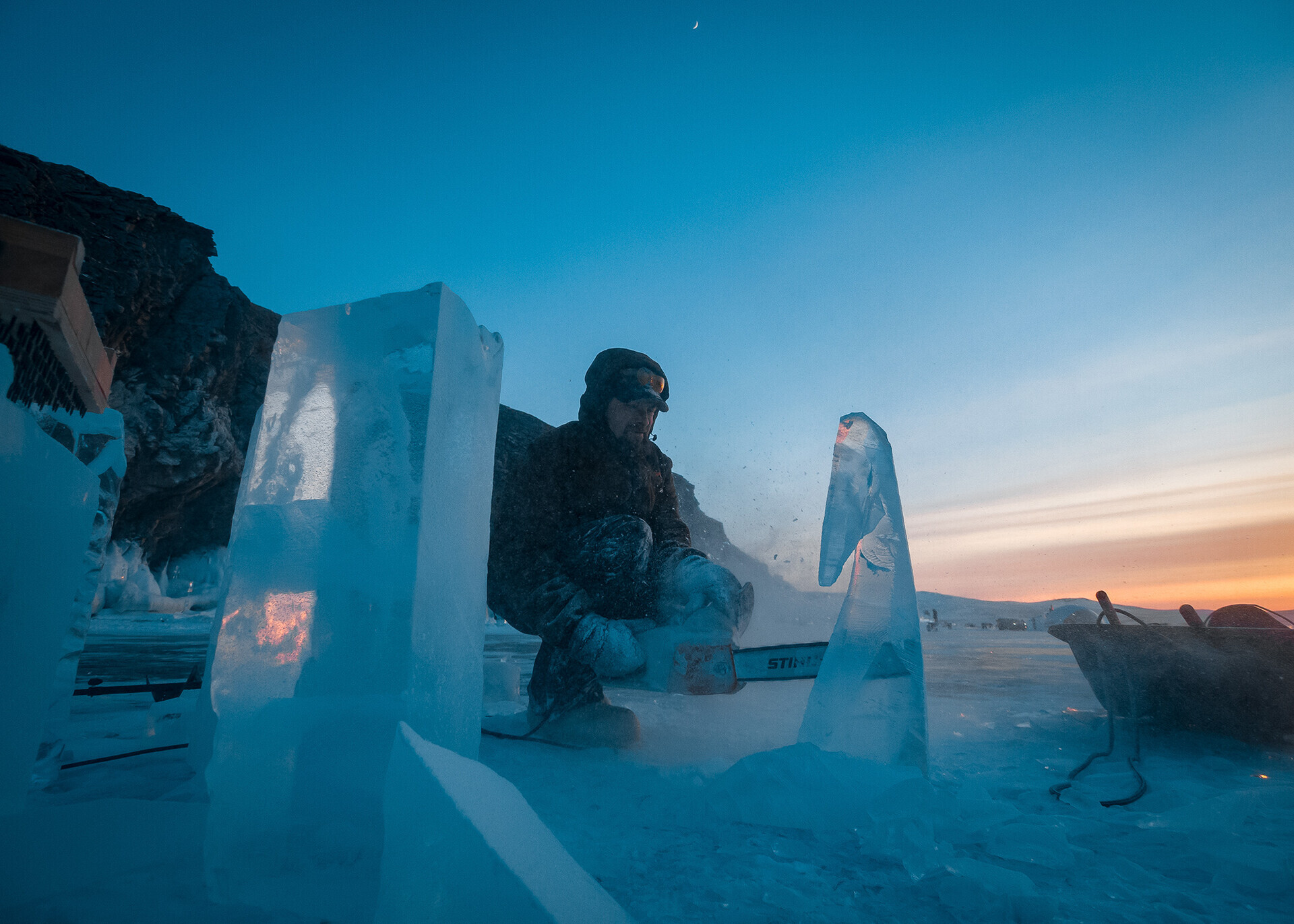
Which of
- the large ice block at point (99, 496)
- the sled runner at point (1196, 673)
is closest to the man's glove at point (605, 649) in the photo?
the large ice block at point (99, 496)

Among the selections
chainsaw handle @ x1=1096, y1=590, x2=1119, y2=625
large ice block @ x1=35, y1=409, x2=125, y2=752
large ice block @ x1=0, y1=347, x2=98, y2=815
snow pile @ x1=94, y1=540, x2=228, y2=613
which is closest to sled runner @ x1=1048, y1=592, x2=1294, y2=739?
chainsaw handle @ x1=1096, y1=590, x2=1119, y2=625

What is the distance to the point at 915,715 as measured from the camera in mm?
1658

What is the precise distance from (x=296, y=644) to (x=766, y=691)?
12.1ft

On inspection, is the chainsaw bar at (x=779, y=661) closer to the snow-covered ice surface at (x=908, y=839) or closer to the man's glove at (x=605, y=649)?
the snow-covered ice surface at (x=908, y=839)

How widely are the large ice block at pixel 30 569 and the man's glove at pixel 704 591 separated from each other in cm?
197

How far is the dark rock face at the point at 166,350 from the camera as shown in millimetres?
11867

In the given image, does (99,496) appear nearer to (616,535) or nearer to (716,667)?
(616,535)

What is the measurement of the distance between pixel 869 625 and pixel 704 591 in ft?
2.62

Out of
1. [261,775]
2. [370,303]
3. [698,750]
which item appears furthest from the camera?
[698,750]

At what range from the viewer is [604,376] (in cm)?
278

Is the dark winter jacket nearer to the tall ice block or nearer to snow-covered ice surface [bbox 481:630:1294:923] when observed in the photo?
snow-covered ice surface [bbox 481:630:1294:923]

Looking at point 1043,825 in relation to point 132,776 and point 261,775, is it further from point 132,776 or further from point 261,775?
point 132,776

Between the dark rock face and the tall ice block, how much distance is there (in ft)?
48.5

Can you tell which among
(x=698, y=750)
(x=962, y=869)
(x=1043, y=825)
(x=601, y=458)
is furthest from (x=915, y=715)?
(x=601, y=458)
